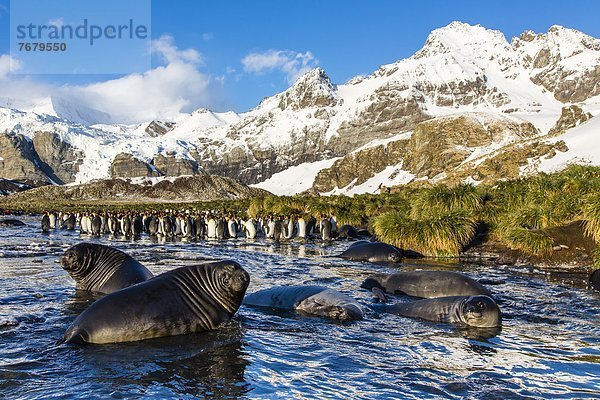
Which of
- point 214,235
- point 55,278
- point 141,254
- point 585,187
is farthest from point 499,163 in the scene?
point 55,278

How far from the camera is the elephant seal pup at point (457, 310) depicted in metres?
9.25

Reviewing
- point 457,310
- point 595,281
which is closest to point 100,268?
point 457,310

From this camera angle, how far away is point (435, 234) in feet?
69.1

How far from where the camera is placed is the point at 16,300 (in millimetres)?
10844

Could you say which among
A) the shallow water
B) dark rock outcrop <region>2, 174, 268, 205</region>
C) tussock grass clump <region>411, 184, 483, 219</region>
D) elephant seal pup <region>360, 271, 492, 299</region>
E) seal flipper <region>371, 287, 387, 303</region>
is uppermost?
dark rock outcrop <region>2, 174, 268, 205</region>

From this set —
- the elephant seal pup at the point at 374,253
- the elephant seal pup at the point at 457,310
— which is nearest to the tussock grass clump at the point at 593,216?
the elephant seal pup at the point at 374,253

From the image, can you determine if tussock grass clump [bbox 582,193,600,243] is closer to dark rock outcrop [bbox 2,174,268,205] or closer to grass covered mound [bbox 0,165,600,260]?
grass covered mound [bbox 0,165,600,260]

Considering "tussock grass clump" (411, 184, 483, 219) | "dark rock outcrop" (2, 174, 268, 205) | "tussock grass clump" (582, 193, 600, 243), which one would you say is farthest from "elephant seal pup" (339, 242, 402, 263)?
"dark rock outcrop" (2, 174, 268, 205)

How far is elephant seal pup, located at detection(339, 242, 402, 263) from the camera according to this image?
19.2 metres

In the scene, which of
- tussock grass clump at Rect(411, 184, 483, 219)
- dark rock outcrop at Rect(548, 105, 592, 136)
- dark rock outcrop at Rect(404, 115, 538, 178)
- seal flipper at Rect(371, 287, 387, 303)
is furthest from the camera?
dark rock outcrop at Rect(404, 115, 538, 178)

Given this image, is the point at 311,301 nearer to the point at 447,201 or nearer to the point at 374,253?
the point at 374,253

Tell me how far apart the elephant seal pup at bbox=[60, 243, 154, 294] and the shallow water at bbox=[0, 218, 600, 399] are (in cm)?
49

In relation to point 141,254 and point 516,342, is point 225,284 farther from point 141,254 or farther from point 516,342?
Result: point 141,254

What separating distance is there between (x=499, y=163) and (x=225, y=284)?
252 ft
